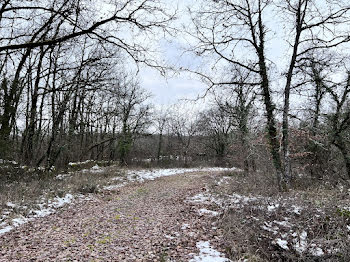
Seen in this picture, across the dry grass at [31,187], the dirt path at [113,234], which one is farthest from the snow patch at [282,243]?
the dry grass at [31,187]

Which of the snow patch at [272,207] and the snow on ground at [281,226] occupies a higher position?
the snow patch at [272,207]

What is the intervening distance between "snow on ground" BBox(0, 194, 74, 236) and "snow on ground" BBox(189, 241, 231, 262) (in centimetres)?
429

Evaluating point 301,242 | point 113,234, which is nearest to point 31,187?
point 113,234

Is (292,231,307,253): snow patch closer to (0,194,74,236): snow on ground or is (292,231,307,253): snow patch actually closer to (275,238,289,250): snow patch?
(275,238,289,250): snow patch

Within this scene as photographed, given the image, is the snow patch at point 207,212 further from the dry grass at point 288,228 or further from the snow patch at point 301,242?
the snow patch at point 301,242

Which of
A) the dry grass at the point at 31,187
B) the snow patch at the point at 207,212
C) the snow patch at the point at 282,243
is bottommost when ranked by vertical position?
the snow patch at the point at 207,212

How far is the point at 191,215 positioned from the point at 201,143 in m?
34.9

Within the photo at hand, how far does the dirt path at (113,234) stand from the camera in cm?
413

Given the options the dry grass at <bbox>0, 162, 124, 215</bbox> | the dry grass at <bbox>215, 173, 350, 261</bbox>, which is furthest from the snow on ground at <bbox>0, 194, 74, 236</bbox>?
the dry grass at <bbox>215, 173, 350, 261</bbox>

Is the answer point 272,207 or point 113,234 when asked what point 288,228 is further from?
point 113,234

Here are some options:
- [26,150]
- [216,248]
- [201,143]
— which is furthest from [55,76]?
[201,143]

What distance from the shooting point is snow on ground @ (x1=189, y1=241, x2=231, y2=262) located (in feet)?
13.3

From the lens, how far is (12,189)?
7.85m

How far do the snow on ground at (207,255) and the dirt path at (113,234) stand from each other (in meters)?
0.13
